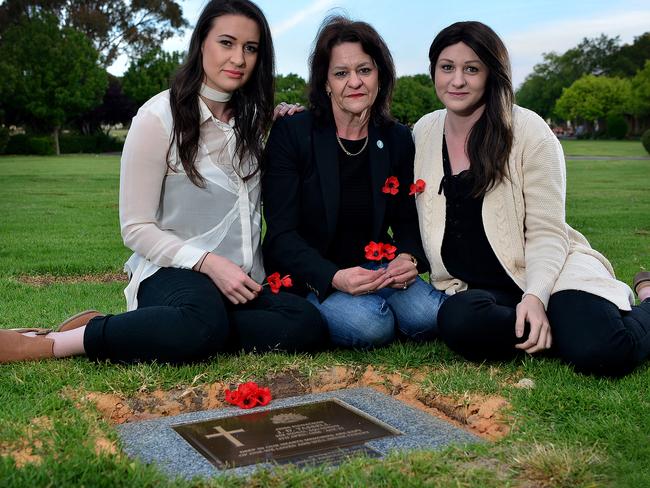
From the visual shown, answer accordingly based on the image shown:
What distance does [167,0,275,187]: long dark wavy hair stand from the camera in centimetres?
430

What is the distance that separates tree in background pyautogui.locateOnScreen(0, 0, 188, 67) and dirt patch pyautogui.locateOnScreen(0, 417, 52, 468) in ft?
172

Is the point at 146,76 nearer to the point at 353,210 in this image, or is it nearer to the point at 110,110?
the point at 110,110

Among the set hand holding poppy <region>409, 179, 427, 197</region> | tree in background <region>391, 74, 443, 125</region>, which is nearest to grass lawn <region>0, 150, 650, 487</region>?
hand holding poppy <region>409, 179, 427, 197</region>

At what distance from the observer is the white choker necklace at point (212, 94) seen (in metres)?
4.44

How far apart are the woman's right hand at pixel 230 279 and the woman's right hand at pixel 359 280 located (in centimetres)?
43

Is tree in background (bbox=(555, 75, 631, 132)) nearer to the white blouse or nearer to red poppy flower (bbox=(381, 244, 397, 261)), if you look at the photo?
red poppy flower (bbox=(381, 244, 397, 261))

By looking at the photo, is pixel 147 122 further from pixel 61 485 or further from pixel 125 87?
pixel 125 87

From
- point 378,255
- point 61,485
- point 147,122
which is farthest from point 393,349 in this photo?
point 61,485

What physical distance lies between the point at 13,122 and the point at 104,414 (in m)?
51.7

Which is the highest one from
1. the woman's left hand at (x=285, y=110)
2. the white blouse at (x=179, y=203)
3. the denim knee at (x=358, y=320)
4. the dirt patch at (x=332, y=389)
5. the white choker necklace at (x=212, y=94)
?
the white choker necklace at (x=212, y=94)

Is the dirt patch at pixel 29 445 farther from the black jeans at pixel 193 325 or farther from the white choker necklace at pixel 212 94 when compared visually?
the white choker necklace at pixel 212 94

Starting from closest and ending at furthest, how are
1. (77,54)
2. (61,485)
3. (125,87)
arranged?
(61,485)
(77,54)
(125,87)

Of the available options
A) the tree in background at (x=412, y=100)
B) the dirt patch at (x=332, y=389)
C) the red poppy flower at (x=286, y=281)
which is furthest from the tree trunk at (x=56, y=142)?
the dirt patch at (x=332, y=389)

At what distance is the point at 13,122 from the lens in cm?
5116
